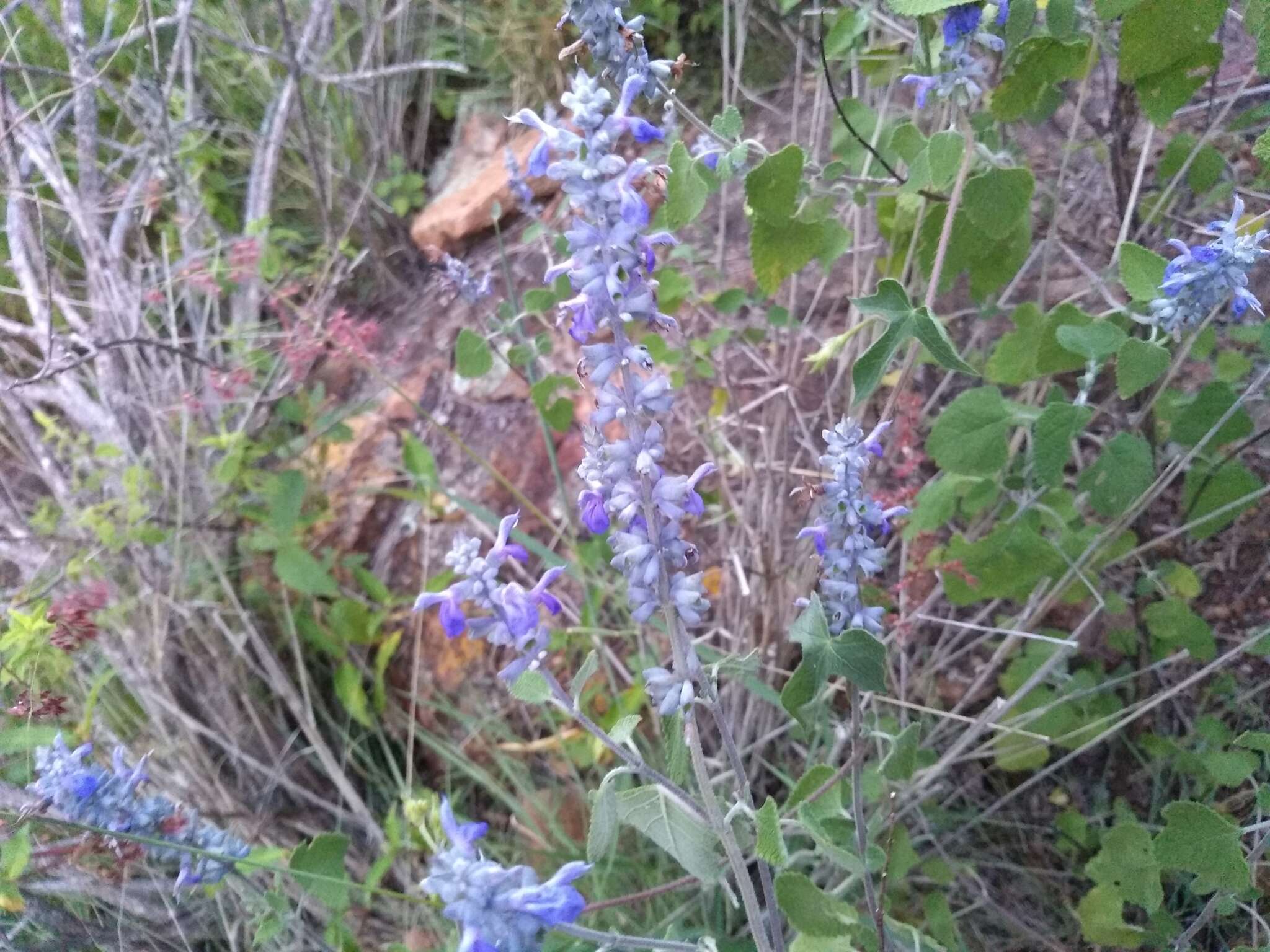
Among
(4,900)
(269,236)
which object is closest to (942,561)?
(4,900)

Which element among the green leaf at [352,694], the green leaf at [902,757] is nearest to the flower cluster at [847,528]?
the green leaf at [902,757]

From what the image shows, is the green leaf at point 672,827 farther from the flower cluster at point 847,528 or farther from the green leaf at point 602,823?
the flower cluster at point 847,528

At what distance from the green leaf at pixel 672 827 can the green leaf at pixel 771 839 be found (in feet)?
0.34

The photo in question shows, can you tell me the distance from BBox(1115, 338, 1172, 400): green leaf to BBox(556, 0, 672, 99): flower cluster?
714 millimetres

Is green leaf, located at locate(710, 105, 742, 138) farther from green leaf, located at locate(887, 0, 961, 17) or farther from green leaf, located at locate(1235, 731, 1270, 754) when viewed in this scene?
green leaf, located at locate(1235, 731, 1270, 754)

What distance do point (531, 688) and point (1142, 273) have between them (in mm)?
1017

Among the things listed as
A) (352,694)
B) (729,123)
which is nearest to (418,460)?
(352,694)

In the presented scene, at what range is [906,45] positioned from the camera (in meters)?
1.75

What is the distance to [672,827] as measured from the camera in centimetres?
108

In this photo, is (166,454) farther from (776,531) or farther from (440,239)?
(776,531)

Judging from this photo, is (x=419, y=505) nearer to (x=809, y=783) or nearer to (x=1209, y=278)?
(x=809, y=783)

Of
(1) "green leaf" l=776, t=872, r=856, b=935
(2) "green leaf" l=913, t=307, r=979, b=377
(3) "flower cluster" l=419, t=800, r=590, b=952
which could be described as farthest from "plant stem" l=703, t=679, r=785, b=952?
(2) "green leaf" l=913, t=307, r=979, b=377

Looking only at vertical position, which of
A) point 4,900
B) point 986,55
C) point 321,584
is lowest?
point 321,584

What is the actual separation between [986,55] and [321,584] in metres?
1.82
